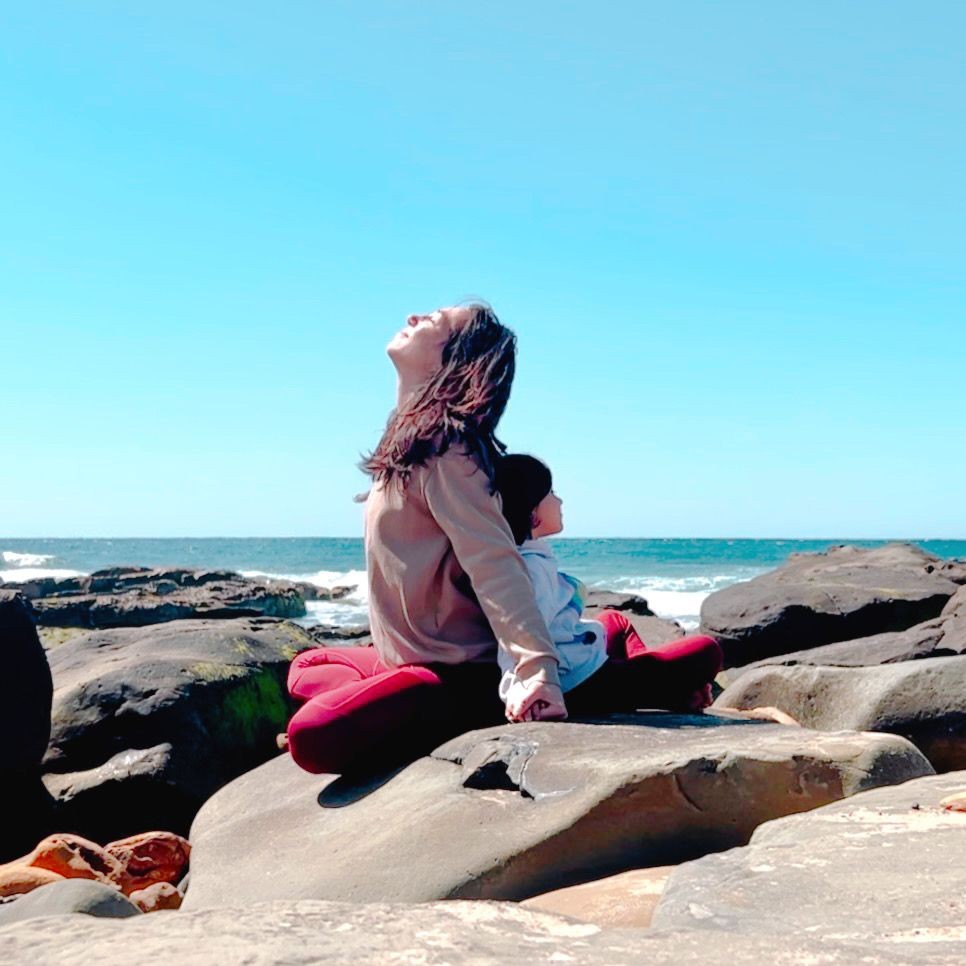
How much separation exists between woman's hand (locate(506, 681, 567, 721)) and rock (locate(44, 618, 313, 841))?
272cm

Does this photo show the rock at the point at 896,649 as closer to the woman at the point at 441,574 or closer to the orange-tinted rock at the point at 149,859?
the orange-tinted rock at the point at 149,859

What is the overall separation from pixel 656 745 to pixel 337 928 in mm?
1750

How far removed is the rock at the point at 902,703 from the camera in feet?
15.7

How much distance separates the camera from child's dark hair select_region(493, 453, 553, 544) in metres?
3.97

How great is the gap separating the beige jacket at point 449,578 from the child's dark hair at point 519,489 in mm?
162

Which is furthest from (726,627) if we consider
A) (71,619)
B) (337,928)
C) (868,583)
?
(71,619)

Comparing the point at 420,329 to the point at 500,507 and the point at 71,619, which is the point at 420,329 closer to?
the point at 500,507

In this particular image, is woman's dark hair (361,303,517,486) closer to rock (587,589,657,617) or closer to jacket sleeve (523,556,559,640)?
jacket sleeve (523,556,559,640)

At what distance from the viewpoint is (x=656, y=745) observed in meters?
3.43

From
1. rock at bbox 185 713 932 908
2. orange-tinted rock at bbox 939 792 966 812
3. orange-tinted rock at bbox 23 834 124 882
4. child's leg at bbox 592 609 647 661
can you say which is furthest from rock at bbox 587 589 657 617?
orange-tinted rock at bbox 939 792 966 812

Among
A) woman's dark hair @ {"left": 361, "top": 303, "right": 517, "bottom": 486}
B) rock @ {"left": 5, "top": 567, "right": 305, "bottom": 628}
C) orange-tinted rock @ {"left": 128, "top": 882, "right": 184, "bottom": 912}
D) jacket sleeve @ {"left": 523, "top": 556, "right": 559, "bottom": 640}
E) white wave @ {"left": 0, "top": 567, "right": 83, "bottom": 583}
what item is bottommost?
white wave @ {"left": 0, "top": 567, "right": 83, "bottom": 583}

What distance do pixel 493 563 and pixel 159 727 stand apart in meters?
2.97

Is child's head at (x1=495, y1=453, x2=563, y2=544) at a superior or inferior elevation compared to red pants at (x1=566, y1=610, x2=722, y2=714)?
superior

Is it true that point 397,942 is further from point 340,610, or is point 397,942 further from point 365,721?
point 340,610
